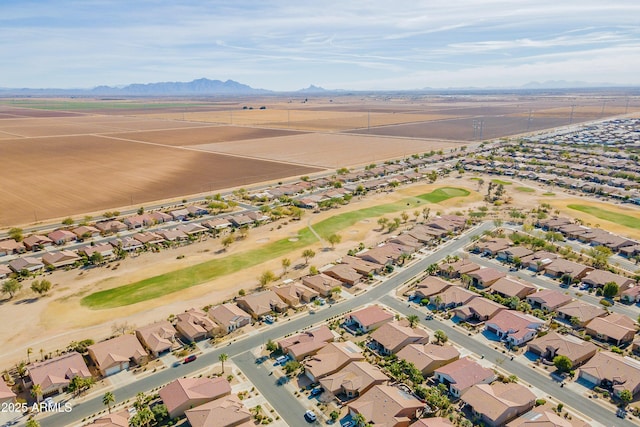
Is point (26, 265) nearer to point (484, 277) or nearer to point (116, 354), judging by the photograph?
point (116, 354)

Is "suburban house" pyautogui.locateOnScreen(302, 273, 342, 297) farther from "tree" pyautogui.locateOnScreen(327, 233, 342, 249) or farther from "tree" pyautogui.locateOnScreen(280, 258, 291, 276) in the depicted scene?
"tree" pyautogui.locateOnScreen(327, 233, 342, 249)

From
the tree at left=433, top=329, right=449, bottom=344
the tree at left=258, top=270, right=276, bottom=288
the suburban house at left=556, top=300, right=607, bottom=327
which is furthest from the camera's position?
the tree at left=258, top=270, right=276, bottom=288

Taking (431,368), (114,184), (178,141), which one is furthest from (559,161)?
(178,141)

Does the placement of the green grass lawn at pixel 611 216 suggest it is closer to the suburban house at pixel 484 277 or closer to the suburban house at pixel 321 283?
the suburban house at pixel 484 277

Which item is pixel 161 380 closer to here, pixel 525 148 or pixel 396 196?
pixel 396 196

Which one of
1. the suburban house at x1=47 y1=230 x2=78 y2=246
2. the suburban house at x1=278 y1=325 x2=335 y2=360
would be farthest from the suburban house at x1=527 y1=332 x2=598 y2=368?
the suburban house at x1=47 y1=230 x2=78 y2=246
